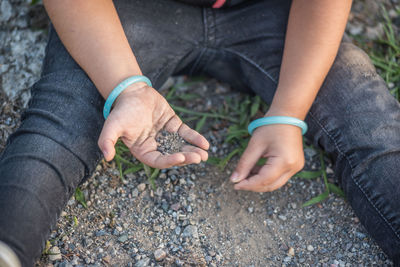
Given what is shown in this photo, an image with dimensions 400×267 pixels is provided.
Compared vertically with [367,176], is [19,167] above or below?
above

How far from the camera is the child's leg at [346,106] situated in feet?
5.28

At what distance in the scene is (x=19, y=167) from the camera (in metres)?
1.41

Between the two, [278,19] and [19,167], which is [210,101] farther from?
[19,167]

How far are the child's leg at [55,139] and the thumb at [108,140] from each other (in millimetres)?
242

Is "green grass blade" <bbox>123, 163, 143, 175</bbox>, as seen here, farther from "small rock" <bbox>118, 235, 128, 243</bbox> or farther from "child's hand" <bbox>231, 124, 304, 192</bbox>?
"child's hand" <bbox>231, 124, 304, 192</bbox>

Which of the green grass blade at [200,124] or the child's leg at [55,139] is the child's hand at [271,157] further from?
the child's leg at [55,139]

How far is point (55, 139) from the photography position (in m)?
1.50

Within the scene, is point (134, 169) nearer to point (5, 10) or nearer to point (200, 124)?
point (200, 124)

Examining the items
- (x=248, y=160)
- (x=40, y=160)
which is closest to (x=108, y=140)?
(x=40, y=160)

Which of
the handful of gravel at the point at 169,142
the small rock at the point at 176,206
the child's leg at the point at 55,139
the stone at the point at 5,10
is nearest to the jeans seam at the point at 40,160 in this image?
the child's leg at the point at 55,139

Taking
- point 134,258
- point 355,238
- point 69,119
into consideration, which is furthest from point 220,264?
point 69,119

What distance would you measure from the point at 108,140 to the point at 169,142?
11.2 inches

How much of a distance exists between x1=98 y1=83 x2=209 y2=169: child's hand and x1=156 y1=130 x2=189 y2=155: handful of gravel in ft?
0.06

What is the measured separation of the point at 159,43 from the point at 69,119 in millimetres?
589
